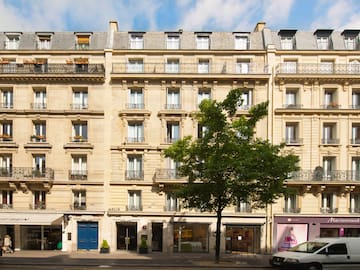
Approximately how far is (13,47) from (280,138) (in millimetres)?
21213

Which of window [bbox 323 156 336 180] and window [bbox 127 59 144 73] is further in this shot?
window [bbox 127 59 144 73]

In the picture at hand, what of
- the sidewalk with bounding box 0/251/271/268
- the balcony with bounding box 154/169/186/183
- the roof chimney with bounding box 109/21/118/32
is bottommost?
the sidewalk with bounding box 0/251/271/268

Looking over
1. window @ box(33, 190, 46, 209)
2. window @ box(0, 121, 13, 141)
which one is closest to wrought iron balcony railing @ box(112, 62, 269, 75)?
window @ box(0, 121, 13, 141)

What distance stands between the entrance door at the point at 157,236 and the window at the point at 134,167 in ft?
12.2

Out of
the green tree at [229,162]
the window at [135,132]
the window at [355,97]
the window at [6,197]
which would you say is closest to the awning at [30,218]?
the window at [6,197]

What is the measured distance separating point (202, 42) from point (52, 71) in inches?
448

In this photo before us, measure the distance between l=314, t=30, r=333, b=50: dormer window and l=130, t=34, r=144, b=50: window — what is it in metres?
13.6

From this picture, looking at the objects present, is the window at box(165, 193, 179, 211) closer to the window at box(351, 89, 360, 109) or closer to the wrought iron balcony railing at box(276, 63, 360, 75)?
the wrought iron balcony railing at box(276, 63, 360, 75)

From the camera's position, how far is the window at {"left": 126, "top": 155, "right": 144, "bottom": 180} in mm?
23641

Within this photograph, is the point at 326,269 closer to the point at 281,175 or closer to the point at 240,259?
the point at 281,175

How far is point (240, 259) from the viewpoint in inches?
811

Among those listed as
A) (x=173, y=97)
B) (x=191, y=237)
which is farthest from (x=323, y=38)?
(x=191, y=237)

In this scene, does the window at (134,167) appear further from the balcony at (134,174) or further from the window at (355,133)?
the window at (355,133)

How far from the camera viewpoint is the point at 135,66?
24.8 m
